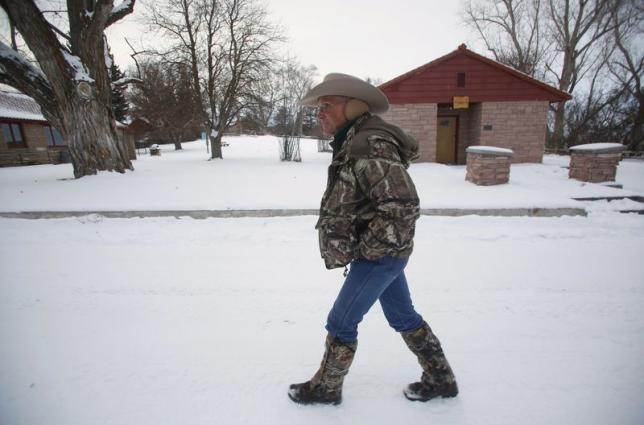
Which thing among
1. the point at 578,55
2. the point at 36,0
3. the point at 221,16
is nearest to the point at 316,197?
the point at 36,0

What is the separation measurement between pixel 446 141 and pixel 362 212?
14326 millimetres

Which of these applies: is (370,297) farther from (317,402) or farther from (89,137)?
(89,137)

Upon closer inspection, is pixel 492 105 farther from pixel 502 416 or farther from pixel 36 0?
pixel 36 0

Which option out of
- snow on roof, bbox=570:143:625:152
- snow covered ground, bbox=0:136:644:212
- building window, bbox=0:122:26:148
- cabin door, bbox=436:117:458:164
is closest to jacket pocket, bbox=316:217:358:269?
snow covered ground, bbox=0:136:644:212

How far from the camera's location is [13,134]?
20031mm

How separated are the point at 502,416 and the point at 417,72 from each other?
12.7 metres

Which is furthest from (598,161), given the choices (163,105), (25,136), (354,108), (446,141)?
(163,105)

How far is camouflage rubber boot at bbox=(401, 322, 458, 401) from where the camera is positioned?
71.4 inches

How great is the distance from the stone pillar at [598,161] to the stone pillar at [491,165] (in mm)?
1958

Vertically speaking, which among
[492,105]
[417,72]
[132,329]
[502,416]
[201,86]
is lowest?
[502,416]

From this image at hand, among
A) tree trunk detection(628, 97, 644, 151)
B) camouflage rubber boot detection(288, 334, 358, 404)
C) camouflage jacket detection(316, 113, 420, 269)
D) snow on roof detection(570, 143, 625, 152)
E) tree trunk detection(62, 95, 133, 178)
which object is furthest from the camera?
tree trunk detection(628, 97, 644, 151)

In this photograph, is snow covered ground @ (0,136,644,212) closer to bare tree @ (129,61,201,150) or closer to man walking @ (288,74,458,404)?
man walking @ (288,74,458,404)

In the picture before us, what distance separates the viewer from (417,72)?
39.9 feet

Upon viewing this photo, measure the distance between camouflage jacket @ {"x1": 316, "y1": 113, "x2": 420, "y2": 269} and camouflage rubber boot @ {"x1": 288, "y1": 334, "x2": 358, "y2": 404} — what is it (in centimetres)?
52
